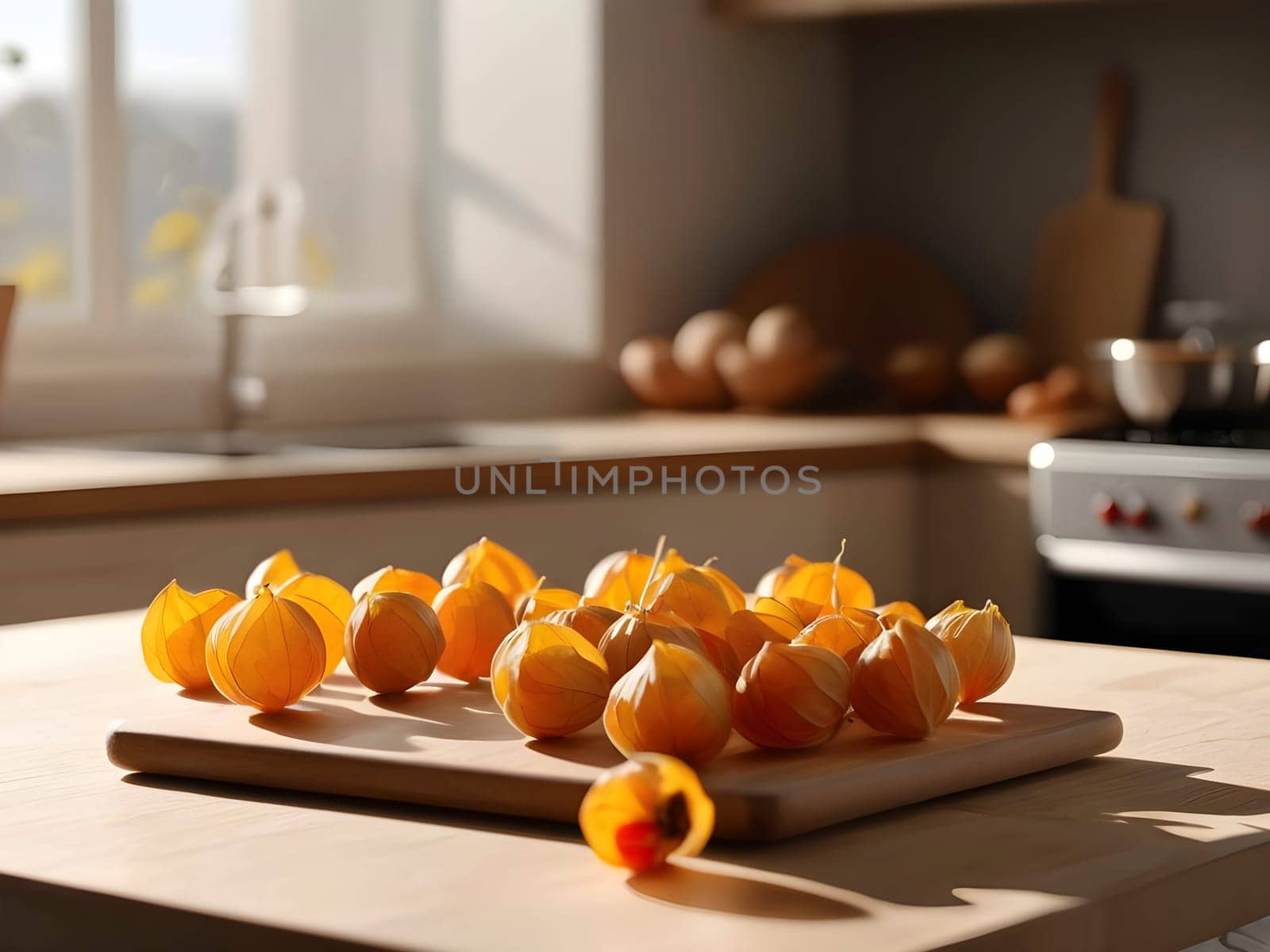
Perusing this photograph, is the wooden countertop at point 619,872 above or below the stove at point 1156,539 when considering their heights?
above

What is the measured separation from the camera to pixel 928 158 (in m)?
3.60

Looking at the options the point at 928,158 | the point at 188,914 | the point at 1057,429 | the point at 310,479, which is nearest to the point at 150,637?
the point at 188,914

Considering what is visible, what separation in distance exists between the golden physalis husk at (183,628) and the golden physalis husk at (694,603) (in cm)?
21

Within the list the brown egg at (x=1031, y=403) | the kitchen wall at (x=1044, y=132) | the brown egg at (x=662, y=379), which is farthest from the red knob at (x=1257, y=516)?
the brown egg at (x=662, y=379)

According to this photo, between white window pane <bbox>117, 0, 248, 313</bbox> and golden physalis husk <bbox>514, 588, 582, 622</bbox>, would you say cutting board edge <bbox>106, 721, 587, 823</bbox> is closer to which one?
golden physalis husk <bbox>514, 588, 582, 622</bbox>

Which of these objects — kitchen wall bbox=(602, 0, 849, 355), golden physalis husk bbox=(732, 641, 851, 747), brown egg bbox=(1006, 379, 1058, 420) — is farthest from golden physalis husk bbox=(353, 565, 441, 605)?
kitchen wall bbox=(602, 0, 849, 355)

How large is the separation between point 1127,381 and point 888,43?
1087 mm

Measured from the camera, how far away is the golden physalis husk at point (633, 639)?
0.74 meters

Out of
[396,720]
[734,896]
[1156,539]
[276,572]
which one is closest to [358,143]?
[1156,539]

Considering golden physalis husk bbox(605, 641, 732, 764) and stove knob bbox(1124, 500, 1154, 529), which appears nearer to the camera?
golden physalis husk bbox(605, 641, 732, 764)

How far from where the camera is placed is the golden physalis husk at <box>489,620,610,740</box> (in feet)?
2.34

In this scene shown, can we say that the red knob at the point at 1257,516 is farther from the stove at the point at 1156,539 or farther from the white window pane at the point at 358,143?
the white window pane at the point at 358,143

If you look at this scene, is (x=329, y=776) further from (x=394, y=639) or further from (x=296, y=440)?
(x=296, y=440)

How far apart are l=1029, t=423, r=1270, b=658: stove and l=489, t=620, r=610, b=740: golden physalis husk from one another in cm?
189
